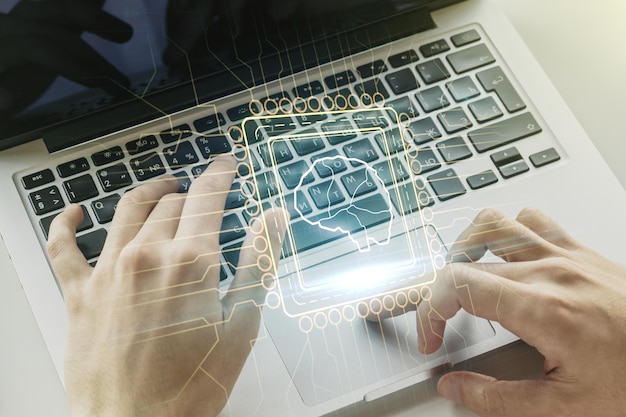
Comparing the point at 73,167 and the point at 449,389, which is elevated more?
the point at 73,167

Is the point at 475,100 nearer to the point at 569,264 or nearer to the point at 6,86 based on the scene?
the point at 569,264

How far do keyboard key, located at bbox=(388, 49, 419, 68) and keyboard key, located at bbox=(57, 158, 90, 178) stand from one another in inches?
8.5

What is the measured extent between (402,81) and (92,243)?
23 cm

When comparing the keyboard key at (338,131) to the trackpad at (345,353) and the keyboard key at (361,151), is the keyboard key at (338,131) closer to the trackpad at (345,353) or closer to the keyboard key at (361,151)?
the keyboard key at (361,151)

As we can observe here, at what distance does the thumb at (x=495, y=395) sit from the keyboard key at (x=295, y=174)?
14 centimetres

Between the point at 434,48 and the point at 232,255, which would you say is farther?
the point at 434,48

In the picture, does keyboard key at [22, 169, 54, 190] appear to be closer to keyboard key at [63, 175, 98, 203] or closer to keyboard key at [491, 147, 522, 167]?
keyboard key at [63, 175, 98, 203]

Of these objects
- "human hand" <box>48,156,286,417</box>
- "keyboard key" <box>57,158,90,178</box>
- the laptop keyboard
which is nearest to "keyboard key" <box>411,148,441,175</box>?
the laptop keyboard

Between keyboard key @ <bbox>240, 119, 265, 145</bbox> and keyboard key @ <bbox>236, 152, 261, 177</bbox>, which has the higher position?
keyboard key @ <bbox>240, 119, 265, 145</bbox>

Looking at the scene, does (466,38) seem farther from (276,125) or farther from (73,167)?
(73,167)

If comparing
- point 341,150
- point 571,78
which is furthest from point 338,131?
point 571,78

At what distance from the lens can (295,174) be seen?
36 centimetres

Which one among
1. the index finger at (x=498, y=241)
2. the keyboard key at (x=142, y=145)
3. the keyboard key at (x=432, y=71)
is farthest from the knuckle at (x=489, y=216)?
the keyboard key at (x=142, y=145)

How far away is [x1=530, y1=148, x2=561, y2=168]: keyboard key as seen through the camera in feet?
1.36
